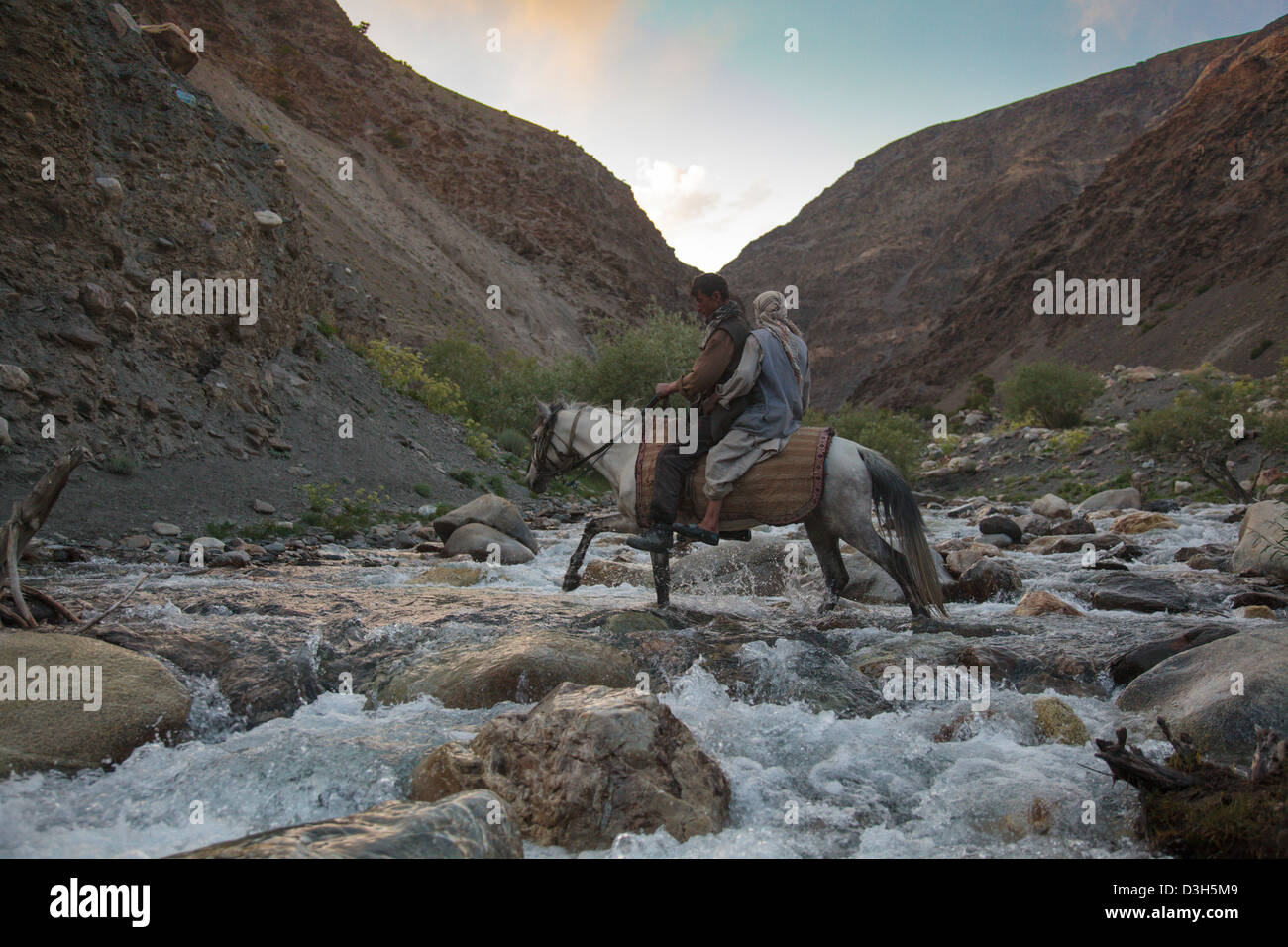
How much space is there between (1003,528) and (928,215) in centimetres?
13869

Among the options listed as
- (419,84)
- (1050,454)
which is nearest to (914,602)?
(1050,454)

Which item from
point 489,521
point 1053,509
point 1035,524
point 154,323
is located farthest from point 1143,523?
point 154,323

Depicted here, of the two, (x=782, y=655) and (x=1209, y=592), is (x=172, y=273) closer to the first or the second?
(x=782, y=655)

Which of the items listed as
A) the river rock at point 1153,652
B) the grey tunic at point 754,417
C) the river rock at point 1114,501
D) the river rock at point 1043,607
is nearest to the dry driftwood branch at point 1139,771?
the river rock at point 1153,652

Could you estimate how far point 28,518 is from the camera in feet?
19.0

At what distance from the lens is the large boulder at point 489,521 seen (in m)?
13.4

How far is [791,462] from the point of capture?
7.36 meters

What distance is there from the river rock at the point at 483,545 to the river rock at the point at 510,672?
6.18 m

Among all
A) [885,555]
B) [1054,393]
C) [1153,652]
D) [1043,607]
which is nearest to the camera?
[1153,652]

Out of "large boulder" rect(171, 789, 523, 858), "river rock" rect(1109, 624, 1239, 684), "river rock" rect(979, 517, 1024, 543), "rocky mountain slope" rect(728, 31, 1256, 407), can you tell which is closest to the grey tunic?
"river rock" rect(1109, 624, 1239, 684)

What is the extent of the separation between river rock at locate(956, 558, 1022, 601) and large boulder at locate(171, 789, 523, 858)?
7591mm

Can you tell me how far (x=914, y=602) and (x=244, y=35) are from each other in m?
75.4

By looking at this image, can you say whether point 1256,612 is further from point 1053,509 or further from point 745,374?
point 1053,509

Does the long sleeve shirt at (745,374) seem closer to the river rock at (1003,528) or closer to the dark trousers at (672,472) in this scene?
the dark trousers at (672,472)
